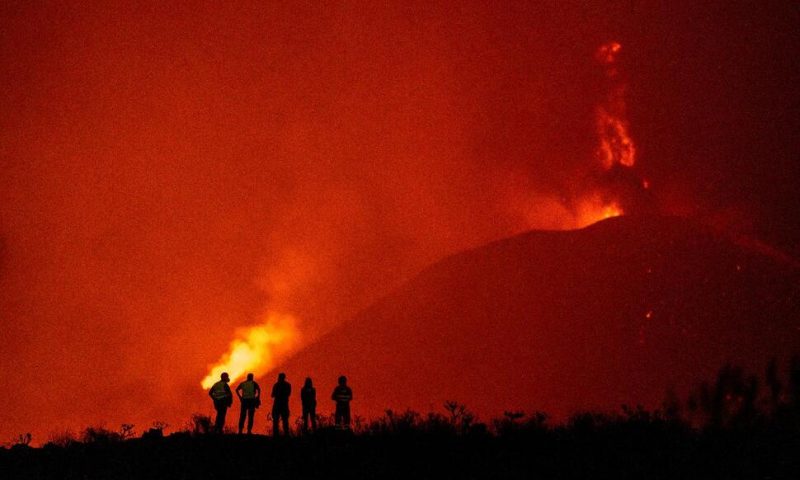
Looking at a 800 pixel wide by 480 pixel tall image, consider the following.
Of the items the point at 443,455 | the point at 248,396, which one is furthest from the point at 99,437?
the point at 443,455

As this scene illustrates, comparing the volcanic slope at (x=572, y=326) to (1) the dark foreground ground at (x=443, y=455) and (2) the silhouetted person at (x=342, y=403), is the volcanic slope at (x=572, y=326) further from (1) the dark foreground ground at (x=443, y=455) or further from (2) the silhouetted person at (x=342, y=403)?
(1) the dark foreground ground at (x=443, y=455)

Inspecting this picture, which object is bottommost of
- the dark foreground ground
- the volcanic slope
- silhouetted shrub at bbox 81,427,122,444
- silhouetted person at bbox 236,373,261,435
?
the dark foreground ground

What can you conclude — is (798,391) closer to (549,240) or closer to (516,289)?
(516,289)

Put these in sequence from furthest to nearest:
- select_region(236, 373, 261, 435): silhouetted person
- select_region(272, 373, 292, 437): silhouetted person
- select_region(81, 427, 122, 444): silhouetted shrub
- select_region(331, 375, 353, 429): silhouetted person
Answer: select_region(236, 373, 261, 435): silhouetted person, select_region(331, 375, 353, 429): silhouetted person, select_region(272, 373, 292, 437): silhouetted person, select_region(81, 427, 122, 444): silhouetted shrub

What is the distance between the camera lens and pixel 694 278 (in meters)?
74.6

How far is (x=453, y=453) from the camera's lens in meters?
13.9

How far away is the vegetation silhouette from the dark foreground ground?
0.02 meters

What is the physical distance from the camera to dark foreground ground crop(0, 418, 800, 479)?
12836mm

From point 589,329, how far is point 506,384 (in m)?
13.0

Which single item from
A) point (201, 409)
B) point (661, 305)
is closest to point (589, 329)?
point (661, 305)

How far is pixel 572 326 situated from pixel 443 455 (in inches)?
2422

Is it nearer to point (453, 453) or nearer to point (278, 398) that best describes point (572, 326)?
point (278, 398)

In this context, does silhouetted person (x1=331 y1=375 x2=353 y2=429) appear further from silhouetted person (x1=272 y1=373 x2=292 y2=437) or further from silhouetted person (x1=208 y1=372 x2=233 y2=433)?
silhouetted person (x1=208 y1=372 x2=233 y2=433)

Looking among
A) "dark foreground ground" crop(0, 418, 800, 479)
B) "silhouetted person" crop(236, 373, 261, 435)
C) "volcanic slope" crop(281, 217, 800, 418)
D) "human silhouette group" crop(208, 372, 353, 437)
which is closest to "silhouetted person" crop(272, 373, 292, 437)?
"human silhouette group" crop(208, 372, 353, 437)
